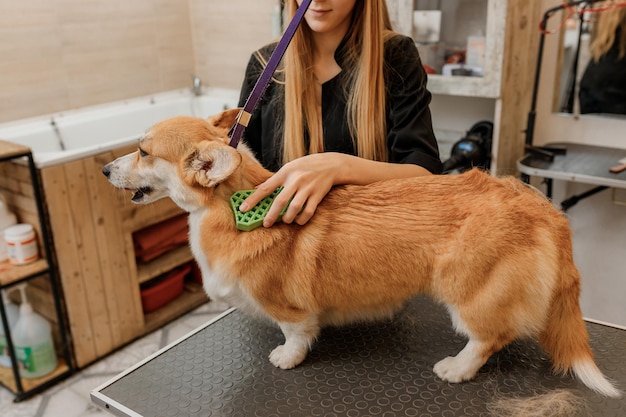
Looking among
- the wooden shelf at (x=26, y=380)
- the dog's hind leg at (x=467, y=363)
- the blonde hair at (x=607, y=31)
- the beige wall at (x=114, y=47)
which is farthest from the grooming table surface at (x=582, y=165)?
the wooden shelf at (x=26, y=380)

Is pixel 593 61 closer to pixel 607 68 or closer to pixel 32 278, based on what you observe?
pixel 607 68

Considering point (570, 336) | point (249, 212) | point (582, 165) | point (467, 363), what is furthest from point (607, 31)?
point (249, 212)

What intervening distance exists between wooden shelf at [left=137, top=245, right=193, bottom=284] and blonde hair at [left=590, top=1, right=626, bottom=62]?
1.85m

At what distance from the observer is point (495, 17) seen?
1.96 m

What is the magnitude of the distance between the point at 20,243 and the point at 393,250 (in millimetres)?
1532

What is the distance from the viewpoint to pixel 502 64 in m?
2.00

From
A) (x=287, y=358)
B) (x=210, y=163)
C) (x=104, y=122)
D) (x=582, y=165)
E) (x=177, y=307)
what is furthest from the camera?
(x=104, y=122)

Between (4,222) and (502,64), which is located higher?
(502,64)

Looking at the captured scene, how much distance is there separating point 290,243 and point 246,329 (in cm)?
33

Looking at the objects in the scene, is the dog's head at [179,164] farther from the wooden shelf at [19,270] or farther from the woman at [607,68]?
the woman at [607,68]

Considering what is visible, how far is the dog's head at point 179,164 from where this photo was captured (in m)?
0.95

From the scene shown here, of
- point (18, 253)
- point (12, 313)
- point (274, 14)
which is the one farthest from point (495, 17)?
point (12, 313)

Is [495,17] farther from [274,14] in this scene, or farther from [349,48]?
[274,14]

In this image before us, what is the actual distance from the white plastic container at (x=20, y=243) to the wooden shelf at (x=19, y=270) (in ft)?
0.06
